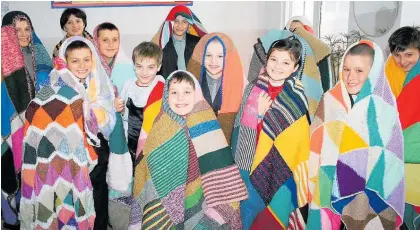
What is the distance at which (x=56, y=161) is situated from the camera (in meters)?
2.05

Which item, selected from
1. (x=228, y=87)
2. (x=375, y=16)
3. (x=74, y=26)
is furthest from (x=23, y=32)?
(x=375, y=16)

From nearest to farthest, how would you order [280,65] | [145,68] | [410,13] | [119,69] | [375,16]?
[280,65] < [145,68] < [119,69] < [410,13] < [375,16]

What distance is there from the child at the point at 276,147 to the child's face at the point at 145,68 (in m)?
0.64

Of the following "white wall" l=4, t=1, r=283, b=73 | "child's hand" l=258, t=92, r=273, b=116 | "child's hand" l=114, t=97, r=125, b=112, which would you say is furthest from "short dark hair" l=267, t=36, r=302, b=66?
"white wall" l=4, t=1, r=283, b=73

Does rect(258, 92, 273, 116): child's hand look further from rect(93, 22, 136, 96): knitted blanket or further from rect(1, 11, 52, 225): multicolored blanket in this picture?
rect(1, 11, 52, 225): multicolored blanket

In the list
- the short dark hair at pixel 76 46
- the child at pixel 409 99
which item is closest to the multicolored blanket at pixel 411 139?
the child at pixel 409 99

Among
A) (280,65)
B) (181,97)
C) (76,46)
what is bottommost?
(181,97)

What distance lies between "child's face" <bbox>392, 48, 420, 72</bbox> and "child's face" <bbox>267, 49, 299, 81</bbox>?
0.68 m

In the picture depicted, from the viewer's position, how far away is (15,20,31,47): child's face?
276 cm

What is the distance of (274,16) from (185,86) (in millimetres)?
2885

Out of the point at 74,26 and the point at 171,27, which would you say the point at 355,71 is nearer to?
the point at 171,27

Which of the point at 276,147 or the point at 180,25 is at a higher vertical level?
the point at 180,25

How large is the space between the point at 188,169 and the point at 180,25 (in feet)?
5.36

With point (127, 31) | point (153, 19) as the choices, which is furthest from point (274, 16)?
point (127, 31)
